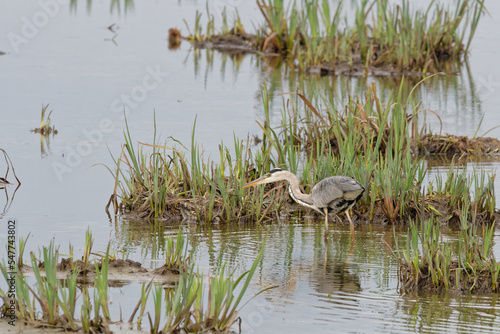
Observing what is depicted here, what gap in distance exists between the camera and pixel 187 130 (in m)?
13.1

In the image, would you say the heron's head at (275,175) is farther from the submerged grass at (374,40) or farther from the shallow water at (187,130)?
the submerged grass at (374,40)

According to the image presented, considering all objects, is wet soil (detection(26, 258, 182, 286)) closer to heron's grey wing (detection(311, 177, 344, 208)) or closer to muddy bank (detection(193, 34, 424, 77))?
heron's grey wing (detection(311, 177, 344, 208))

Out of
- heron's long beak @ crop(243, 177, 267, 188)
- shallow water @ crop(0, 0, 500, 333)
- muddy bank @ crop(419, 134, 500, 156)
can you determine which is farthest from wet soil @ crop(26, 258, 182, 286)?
muddy bank @ crop(419, 134, 500, 156)

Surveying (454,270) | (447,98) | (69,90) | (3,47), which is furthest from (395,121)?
(3,47)

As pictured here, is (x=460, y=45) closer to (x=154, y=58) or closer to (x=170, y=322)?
(x=154, y=58)

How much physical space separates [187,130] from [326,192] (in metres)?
5.35

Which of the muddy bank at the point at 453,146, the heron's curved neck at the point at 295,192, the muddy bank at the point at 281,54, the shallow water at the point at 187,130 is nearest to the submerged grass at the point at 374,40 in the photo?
the muddy bank at the point at 281,54

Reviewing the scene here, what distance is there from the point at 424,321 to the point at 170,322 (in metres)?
1.87

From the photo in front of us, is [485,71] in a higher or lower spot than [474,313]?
higher

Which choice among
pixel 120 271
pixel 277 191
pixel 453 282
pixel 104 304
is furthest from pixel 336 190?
pixel 104 304

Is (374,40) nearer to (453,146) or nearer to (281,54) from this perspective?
(281,54)

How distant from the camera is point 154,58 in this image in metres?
19.8

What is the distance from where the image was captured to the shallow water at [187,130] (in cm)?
646

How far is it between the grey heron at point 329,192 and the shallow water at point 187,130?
37 cm
